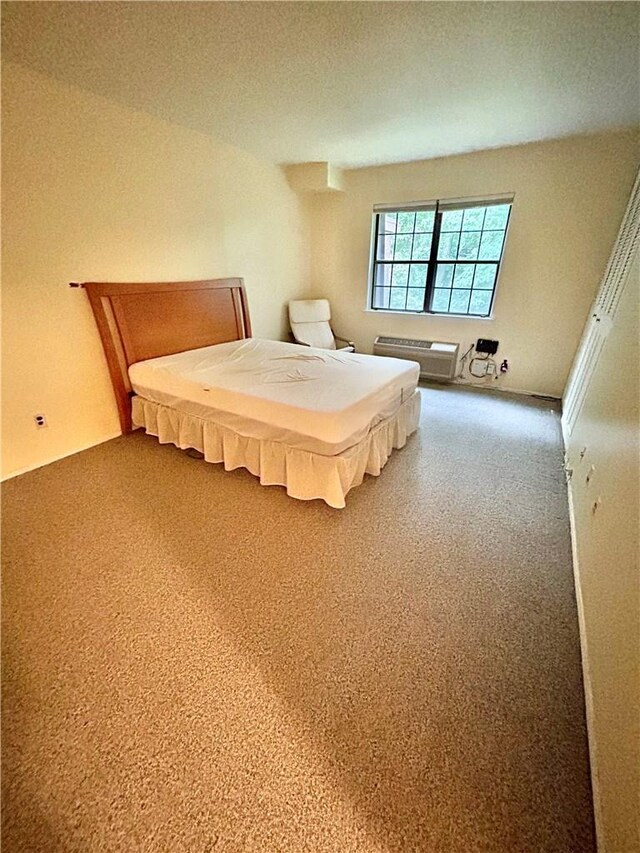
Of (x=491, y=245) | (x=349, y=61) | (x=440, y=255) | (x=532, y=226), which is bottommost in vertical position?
(x=440, y=255)

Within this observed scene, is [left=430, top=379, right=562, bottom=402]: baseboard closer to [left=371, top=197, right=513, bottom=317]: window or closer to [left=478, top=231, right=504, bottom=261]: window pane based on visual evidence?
[left=371, top=197, right=513, bottom=317]: window

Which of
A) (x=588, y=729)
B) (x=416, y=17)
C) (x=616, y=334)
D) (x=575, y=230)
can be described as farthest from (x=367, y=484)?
(x=575, y=230)

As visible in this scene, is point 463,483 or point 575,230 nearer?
point 463,483

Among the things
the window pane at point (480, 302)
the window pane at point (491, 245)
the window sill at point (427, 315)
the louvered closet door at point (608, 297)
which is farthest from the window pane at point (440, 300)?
the louvered closet door at point (608, 297)

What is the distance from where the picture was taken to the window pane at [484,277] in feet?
12.8

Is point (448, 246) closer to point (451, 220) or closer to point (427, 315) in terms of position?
point (451, 220)

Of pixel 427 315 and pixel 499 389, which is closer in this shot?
pixel 499 389

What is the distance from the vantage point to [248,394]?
7.19 ft

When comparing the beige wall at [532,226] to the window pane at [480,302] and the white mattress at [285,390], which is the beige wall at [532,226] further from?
the white mattress at [285,390]

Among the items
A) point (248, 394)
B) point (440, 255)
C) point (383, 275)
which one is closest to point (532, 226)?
point (440, 255)

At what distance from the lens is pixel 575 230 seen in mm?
3363

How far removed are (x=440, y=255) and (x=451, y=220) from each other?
14.4 inches

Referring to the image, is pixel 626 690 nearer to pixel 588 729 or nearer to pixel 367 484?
pixel 588 729

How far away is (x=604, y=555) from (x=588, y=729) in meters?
0.56
